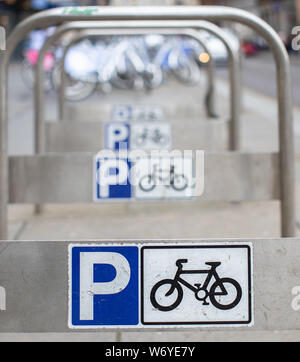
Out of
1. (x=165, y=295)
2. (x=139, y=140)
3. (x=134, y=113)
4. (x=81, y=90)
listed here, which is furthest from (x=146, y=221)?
(x=81, y=90)

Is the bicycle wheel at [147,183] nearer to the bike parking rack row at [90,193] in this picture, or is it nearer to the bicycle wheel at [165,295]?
the bike parking rack row at [90,193]

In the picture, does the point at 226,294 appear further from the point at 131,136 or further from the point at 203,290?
the point at 131,136

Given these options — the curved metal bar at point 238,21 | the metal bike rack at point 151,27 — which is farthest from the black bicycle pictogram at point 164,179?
the metal bike rack at point 151,27

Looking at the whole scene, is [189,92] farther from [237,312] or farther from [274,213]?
[237,312]

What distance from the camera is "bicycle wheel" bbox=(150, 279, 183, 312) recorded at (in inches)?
88.0

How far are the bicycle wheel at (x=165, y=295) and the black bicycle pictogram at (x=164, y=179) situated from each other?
162 cm

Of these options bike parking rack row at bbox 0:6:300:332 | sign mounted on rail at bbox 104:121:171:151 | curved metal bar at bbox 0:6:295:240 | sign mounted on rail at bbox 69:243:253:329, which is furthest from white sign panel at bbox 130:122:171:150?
sign mounted on rail at bbox 69:243:253:329

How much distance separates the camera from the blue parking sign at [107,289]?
87.9 inches

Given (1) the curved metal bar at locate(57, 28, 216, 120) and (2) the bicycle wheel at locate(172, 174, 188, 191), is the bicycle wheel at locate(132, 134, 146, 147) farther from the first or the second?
(2) the bicycle wheel at locate(172, 174, 188, 191)

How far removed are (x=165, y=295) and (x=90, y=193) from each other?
1722mm

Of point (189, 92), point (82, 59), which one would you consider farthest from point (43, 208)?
point (189, 92)

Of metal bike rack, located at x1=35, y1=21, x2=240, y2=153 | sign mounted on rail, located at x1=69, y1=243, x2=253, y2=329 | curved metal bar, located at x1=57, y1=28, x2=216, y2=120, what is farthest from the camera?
curved metal bar, located at x1=57, y1=28, x2=216, y2=120
